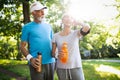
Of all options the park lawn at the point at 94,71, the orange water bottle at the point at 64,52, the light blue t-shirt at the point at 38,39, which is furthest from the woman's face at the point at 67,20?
the park lawn at the point at 94,71

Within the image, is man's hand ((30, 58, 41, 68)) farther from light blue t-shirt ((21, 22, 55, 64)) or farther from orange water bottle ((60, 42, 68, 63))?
orange water bottle ((60, 42, 68, 63))

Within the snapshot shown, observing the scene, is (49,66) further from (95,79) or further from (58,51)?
(95,79)

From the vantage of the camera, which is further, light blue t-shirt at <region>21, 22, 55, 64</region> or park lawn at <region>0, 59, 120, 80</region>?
park lawn at <region>0, 59, 120, 80</region>

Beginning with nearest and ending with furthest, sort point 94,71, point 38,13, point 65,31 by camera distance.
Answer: point 65,31 < point 38,13 < point 94,71

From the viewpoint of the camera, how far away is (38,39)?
17.0 feet

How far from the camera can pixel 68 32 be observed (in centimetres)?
505

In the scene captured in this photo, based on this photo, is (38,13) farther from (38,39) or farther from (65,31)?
(65,31)

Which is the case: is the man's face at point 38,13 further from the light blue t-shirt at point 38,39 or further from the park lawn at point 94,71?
the park lawn at point 94,71

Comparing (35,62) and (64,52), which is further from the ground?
(64,52)

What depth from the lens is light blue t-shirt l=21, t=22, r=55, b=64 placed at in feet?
17.0

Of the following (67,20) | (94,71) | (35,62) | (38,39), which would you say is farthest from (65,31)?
(94,71)

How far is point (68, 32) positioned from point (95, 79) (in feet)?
22.6

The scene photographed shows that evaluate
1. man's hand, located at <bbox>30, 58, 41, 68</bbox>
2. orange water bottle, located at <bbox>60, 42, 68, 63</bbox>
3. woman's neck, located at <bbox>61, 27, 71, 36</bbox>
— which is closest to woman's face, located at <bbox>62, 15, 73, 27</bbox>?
woman's neck, located at <bbox>61, 27, 71, 36</bbox>

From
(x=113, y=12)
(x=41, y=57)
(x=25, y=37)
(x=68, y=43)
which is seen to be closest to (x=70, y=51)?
(x=68, y=43)
